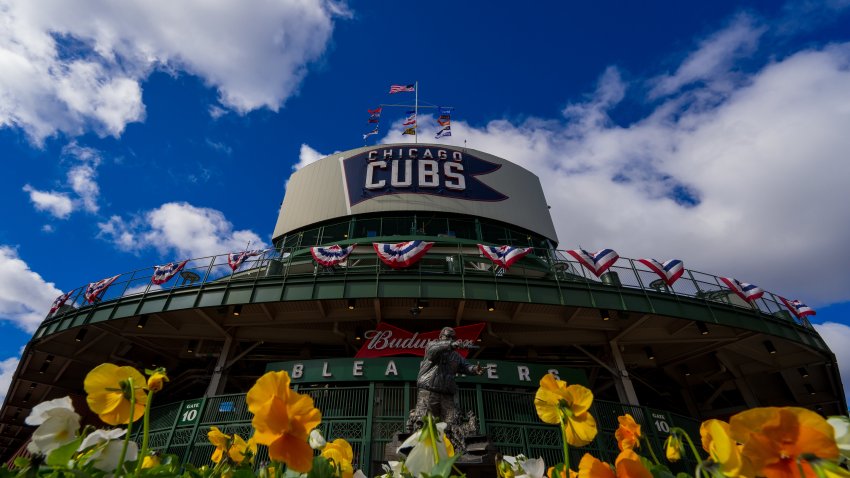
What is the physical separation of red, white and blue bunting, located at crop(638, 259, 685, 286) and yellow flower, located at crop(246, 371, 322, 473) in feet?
58.7

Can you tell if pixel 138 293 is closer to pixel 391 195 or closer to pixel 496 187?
pixel 391 195

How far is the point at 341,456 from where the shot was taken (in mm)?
2057

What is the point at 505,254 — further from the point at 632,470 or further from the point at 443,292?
the point at 632,470

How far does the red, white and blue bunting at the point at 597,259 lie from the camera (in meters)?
15.8

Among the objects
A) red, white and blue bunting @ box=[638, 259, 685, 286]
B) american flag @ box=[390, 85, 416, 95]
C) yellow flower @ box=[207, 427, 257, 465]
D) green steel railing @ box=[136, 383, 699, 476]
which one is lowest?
yellow flower @ box=[207, 427, 257, 465]

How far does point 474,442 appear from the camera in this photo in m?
8.16

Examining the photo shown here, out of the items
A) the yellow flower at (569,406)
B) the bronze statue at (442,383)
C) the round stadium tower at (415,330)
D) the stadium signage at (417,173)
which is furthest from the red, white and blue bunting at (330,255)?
the yellow flower at (569,406)

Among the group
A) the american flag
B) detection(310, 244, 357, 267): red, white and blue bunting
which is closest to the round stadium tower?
detection(310, 244, 357, 267): red, white and blue bunting

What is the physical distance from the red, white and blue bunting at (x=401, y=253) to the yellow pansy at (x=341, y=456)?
1319cm

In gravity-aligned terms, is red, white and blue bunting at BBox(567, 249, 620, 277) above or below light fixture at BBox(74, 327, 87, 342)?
above

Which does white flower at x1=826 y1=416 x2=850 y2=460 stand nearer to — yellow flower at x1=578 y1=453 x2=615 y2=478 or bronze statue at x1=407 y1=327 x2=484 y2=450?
yellow flower at x1=578 y1=453 x2=615 y2=478

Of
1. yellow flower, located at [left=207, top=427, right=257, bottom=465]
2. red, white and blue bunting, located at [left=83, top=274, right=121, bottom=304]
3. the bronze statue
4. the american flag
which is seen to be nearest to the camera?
yellow flower, located at [left=207, top=427, right=257, bottom=465]

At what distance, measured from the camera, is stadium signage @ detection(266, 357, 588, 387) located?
1441 cm

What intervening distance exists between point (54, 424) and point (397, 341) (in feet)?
48.8
